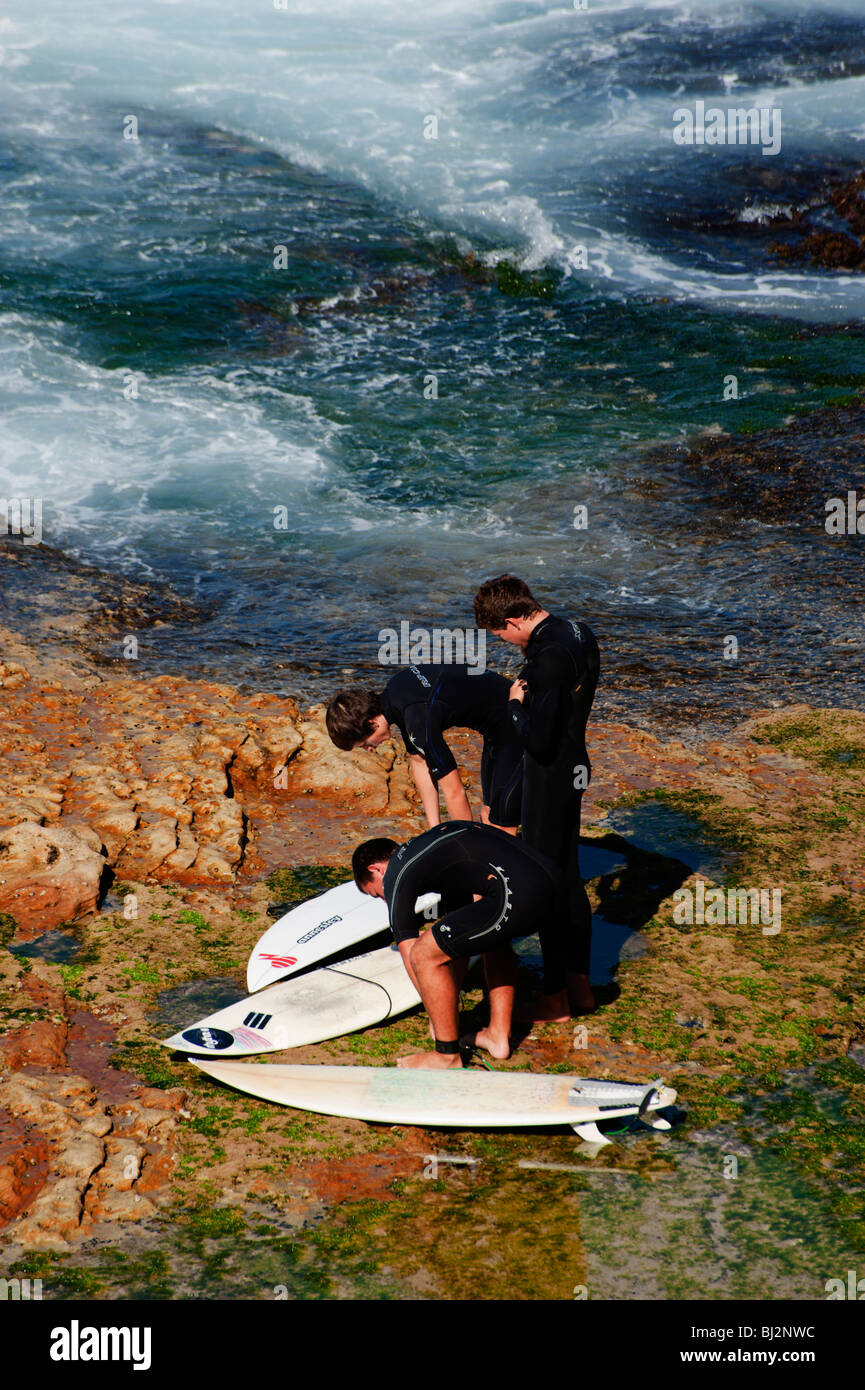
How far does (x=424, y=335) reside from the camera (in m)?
16.6

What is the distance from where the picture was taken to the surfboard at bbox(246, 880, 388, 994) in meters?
5.57

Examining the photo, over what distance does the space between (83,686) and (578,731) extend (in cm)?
446

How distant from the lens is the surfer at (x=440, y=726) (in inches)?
210

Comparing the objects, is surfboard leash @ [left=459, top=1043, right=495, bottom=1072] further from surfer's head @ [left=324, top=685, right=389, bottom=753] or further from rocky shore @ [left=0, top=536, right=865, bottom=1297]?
surfer's head @ [left=324, top=685, right=389, bottom=753]

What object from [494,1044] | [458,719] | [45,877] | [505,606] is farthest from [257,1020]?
[505,606]

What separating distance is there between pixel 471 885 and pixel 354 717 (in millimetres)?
994

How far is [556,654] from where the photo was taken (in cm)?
485

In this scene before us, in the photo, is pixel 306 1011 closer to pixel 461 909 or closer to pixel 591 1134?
pixel 461 909

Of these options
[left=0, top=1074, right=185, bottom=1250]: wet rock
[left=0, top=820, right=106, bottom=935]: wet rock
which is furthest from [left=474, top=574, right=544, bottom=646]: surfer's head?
[left=0, top=820, right=106, bottom=935]: wet rock

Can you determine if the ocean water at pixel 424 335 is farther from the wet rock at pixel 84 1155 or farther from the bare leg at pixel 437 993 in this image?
the wet rock at pixel 84 1155

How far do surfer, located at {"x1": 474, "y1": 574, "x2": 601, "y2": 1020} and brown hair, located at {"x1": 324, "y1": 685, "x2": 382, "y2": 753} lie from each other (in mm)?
673
